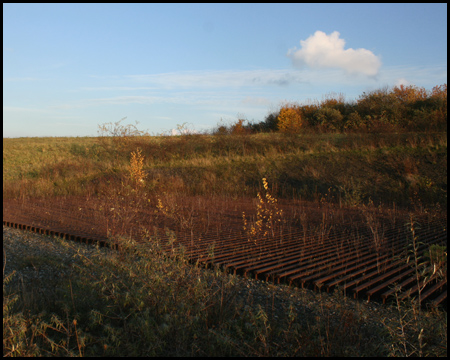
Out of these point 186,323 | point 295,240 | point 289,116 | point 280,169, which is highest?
point 289,116

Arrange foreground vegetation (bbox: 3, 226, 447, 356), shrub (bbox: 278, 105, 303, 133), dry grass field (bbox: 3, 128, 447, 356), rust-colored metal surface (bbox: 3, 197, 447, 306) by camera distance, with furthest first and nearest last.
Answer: shrub (bbox: 278, 105, 303, 133)
rust-colored metal surface (bbox: 3, 197, 447, 306)
dry grass field (bbox: 3, 128, 447, 356)
foreground vegetation (bbox: 3, 226, 447, 356)

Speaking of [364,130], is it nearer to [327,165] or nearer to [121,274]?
[327,165]

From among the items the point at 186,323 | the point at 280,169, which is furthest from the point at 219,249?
the point at 280,169

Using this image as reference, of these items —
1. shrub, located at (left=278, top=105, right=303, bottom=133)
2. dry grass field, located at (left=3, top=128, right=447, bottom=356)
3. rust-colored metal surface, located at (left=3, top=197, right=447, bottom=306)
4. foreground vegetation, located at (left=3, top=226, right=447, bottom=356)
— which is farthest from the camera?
shrub, located at (left=278, top=105, right=303, bottom=133)

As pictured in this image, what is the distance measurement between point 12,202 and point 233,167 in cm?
881

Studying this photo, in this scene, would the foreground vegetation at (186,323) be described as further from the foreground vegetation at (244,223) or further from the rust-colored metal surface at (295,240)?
the rust-colored metal surface at (295,240)

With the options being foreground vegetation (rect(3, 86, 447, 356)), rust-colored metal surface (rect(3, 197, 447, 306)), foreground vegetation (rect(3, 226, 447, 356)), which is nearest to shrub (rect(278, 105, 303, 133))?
foreground vegetation (rect(3, 86, 447, 356))

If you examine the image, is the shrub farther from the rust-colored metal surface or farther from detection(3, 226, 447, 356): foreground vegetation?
detection(3, 226, 447, 356): foreground vegetation

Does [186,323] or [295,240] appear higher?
[186,323]

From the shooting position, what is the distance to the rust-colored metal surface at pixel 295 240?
4020 mm

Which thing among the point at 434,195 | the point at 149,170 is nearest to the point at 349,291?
the point at 434,195

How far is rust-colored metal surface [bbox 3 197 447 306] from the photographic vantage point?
4.02m

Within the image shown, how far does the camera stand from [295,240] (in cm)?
616

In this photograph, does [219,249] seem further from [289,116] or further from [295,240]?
[289,116]
